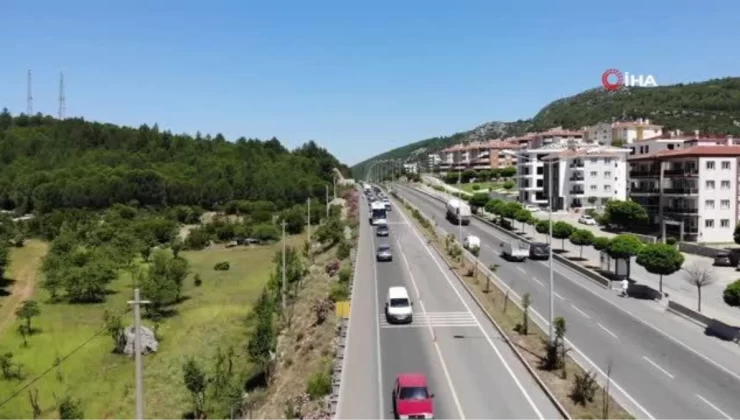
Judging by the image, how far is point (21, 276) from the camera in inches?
2704

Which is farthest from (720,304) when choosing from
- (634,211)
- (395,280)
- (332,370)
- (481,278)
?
(634,211)

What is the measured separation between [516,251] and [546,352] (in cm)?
2900

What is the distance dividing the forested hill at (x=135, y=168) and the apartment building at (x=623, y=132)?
61.9 metres

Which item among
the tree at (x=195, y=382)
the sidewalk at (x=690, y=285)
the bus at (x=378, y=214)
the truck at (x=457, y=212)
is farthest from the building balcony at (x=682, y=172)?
the tree at (x=195, y=382)

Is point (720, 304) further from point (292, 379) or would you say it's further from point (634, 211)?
point (634, 211)

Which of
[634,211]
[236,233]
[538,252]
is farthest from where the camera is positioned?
[236,233]

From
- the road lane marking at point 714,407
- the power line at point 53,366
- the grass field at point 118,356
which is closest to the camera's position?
the road lane marking at point 714,407

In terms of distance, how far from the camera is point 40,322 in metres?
47.4

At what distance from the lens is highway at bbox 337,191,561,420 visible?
23.0 metres

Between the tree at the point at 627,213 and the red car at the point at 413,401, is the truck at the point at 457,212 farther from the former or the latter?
the red car at the point at 413,401

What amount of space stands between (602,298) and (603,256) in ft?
29.3

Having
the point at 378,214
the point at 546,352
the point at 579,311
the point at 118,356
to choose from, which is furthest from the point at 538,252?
the point at 118,356

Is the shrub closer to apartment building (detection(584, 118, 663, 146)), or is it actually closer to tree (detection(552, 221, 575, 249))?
tree (detection(552, 221, 575, 249))

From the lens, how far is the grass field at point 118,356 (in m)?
30.8
